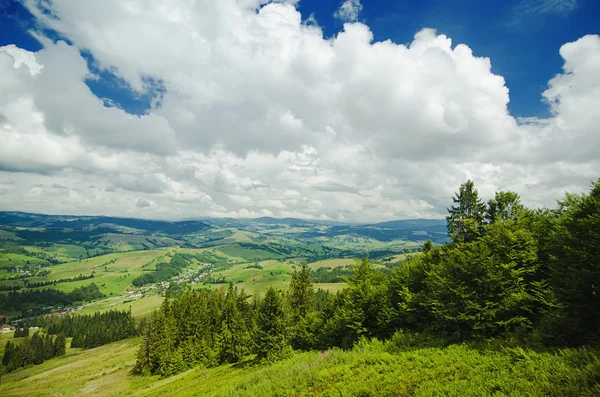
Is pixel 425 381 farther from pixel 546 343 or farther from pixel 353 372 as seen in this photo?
pixel 546 343

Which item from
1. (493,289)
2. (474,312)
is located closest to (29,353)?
(474,312)

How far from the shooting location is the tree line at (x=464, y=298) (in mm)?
19766

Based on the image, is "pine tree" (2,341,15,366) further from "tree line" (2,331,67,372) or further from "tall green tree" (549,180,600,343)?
"tall green tree" (549,180,600,343)

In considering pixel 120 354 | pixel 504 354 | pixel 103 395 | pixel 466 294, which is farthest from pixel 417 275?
pixel 120 354

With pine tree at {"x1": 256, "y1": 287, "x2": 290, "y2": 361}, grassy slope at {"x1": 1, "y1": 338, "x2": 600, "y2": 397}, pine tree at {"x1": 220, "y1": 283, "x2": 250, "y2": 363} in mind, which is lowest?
pine tree at {"x1": 220, "y1": 283, "x2": 250, "y2": 363}

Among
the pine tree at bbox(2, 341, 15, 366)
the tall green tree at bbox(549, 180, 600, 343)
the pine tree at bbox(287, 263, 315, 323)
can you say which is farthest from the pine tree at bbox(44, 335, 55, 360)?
the tall green tree at bbox(549, 180, 600, 343)

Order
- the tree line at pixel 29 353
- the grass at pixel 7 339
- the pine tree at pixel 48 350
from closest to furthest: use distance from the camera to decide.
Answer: the tree line at pixel 29 353 < the pine tree at pixel 48 350 < the grass at pixel 7 339

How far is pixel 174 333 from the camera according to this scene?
7162 cm

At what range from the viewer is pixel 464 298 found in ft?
91.0

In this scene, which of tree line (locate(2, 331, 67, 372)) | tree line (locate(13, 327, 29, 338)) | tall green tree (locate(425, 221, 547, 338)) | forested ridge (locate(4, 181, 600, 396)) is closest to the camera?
forested ridge (locate(4, 181, 600, 396))

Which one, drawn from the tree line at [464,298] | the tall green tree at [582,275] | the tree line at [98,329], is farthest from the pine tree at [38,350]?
the tall green tree at [582,275]

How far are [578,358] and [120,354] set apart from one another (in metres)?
150

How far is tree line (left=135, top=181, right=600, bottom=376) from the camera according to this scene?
Answer: 19766mm

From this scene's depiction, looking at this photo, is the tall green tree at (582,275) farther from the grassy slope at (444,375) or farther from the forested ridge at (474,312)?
the grassy slope at (444,375)
